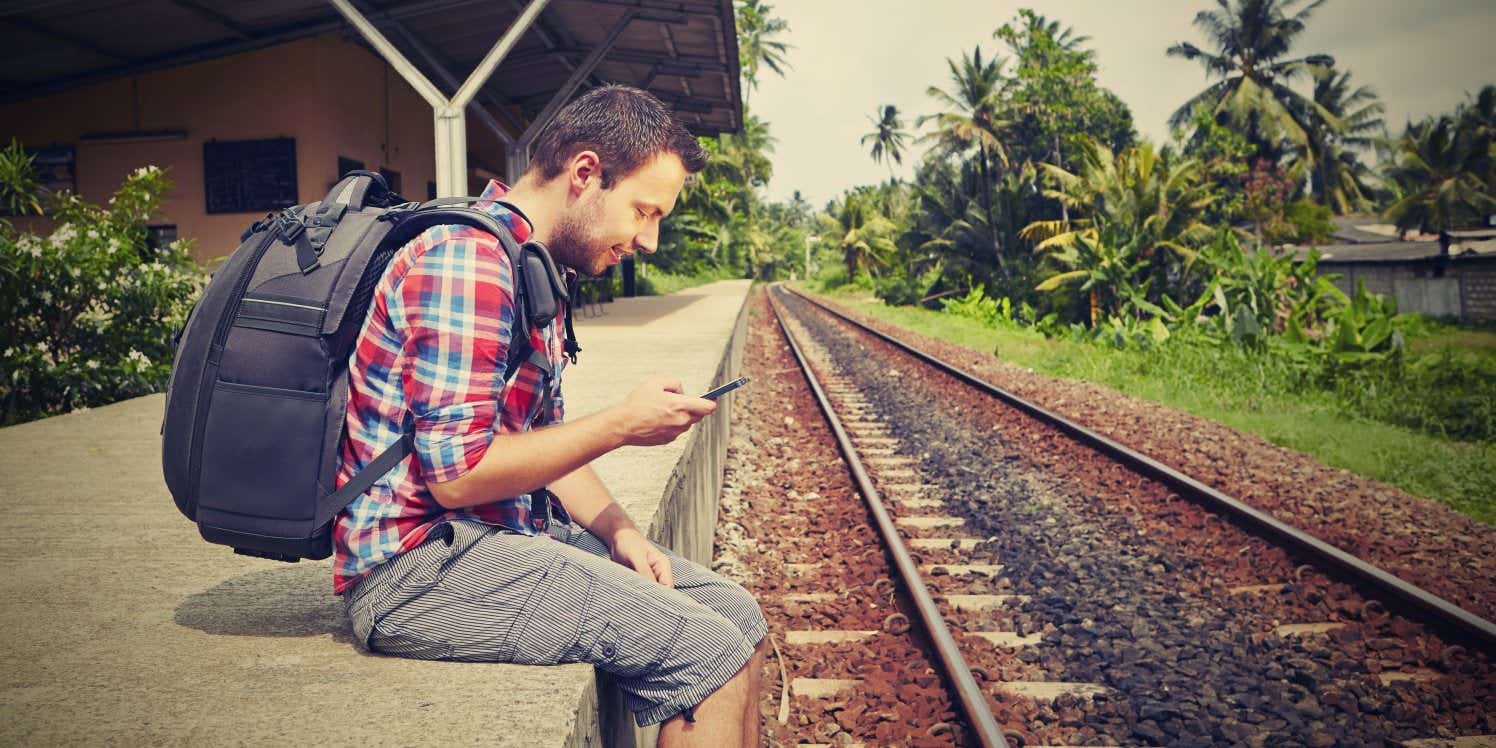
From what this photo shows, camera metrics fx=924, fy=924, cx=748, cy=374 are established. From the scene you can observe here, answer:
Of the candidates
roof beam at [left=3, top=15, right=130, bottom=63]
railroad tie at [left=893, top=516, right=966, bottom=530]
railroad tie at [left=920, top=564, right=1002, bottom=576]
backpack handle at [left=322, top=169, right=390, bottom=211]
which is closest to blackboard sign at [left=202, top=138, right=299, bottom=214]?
roof beam at [left=3, top=15, right=130, bottom=63]

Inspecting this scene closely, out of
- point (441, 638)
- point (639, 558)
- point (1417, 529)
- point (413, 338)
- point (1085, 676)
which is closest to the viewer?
point (413, 338)

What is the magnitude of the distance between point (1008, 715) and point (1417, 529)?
3647 mm

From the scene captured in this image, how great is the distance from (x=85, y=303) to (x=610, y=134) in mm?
6610

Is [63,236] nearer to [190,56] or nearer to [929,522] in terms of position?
[929,522]

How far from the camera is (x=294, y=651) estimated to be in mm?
2152

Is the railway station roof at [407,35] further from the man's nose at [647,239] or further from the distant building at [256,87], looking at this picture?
the man's nose at [647,239]

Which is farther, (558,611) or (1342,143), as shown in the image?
(1342,143)

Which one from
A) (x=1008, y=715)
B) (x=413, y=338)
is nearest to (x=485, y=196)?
(x=413, y=338)

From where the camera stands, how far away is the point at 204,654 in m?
2.15

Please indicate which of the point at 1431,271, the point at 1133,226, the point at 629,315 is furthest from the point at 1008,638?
the point at 1431,271

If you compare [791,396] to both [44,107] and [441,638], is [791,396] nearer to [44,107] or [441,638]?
[441,638]

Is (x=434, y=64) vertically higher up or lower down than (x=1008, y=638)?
higher up

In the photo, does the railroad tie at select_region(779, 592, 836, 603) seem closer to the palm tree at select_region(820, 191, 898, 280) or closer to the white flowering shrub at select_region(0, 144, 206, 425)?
the white flowering shrub at select_region(0, 144, 206, 425)

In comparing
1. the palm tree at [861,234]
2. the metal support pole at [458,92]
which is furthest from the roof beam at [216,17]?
the palm tree at [861,234]
